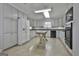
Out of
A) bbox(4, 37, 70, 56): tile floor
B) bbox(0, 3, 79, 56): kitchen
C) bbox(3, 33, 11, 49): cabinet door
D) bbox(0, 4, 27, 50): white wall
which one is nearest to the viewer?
Result: bbox(0, 3, 79, 56): kitchen

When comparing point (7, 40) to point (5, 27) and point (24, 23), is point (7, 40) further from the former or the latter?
point (24, 23)

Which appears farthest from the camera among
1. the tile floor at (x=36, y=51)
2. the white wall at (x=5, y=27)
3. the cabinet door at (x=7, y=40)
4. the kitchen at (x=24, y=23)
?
the cabinet door at (x=7, y=40)

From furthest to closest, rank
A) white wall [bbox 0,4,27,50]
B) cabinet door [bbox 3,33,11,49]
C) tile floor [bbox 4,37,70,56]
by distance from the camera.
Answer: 1. cabinet door [bbox 3,33,11,49]
2. white wall [bbox 0,4,27,50]
3. tile floor [bbox 4,37,70,56]

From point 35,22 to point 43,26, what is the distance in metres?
1.07

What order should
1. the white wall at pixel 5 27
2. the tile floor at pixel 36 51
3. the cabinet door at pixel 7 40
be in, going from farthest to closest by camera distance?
1. the cabinet door at pixel 7 40
2. the white wall at pixel 5 27
3. the tile floor at pixel 36 51

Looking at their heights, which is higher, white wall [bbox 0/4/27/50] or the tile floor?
white wall [bbox 0/4/27/50]

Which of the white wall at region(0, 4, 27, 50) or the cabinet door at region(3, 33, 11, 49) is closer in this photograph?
the white wall at region(0, 4, 27, 50)

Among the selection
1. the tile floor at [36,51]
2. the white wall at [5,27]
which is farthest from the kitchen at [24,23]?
the tile floor at [36,51]

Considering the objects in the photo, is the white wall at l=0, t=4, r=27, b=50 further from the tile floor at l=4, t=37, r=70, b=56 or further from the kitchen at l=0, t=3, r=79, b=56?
the tile floor at l=4, t=37, r=70, b=56

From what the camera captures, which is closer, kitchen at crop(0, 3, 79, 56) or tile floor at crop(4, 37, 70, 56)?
kitchen at crop(0, 3, 79, 56)

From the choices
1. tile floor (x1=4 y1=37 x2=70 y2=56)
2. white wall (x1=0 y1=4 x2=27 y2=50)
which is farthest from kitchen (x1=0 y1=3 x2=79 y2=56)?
tile floor (x1=4 y1=37 x2=70 y2=56)

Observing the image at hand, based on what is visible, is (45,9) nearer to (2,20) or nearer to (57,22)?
(2,20)

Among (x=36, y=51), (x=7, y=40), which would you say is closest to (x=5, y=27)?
(x=7, y=40)

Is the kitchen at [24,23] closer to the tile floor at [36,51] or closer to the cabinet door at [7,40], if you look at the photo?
the cabinet door at [7,40]
